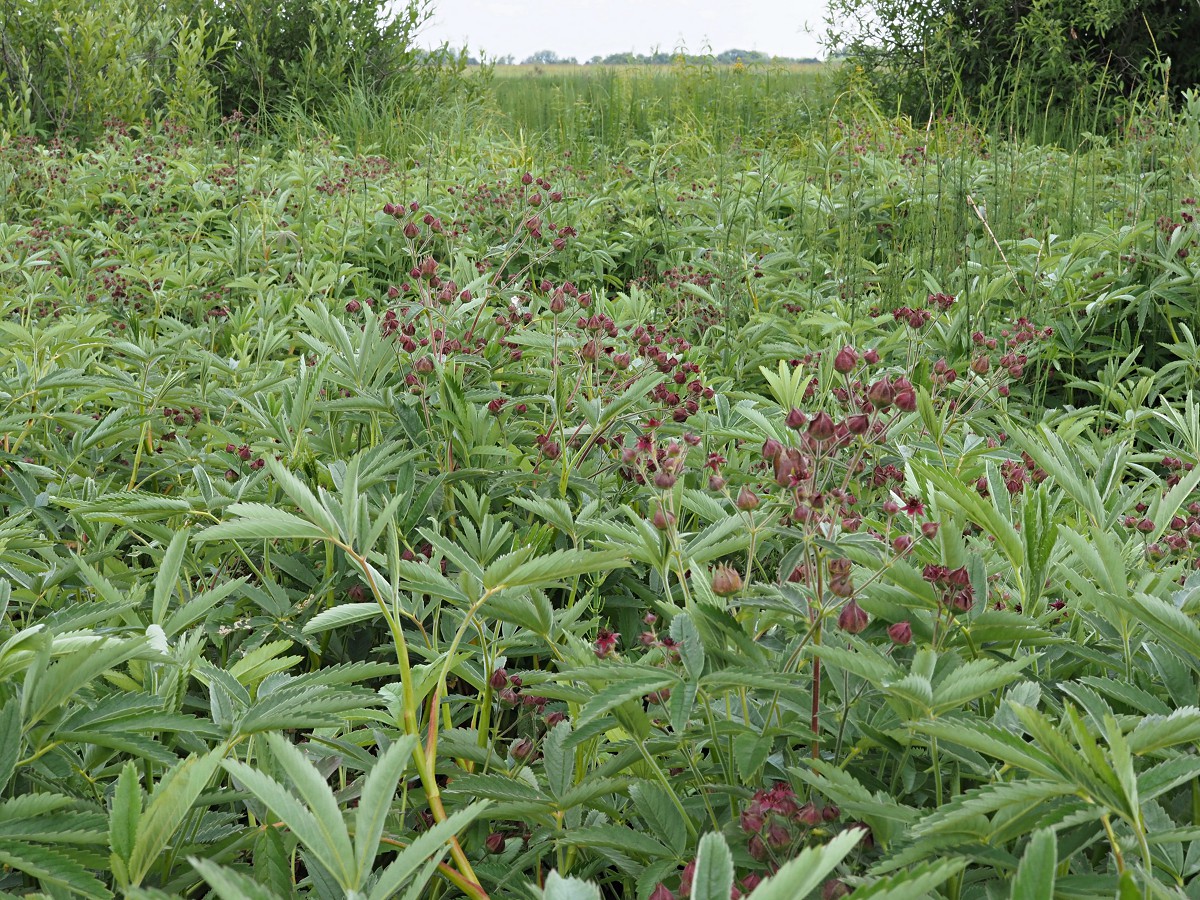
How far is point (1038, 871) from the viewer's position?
0.65 metres

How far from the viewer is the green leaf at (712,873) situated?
2.23 ft

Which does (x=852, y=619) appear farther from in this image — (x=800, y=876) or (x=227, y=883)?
(x=227, y=883)

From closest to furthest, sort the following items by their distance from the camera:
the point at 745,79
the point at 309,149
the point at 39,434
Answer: the point at 39,434
the point at 309,149
the point at 745,79

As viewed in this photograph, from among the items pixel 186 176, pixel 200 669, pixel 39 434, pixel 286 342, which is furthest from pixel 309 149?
pixel 200 669

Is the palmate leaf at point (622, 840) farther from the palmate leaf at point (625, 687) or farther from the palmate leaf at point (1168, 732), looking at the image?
the palmate leaf at point (1168, 732)

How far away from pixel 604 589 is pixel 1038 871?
1234 mm

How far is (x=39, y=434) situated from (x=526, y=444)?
117cm

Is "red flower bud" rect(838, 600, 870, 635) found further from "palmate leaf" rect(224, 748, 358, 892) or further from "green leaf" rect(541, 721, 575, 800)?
"palmate leaf" rect(224, 748, 358, 892)

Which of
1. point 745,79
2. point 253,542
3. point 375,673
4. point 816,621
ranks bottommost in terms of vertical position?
point 253,542

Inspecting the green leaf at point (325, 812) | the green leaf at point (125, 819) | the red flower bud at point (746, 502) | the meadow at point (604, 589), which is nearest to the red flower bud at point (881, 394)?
the meadow at point (604, 589)

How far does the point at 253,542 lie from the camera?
1.90 m

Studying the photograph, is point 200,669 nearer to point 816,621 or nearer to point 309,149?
point 816,621

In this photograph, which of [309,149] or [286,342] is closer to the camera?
[286,342]

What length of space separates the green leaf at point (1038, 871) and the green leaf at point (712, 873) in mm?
178
